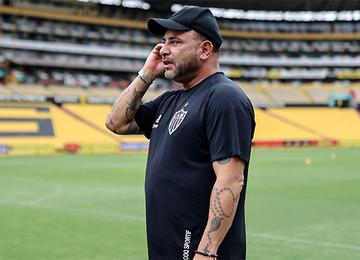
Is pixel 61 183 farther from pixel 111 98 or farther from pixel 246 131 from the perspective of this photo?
pixel 111 98

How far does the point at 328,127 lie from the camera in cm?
6044

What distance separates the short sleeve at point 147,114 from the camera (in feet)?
13.2

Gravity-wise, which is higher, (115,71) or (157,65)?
(157,65)

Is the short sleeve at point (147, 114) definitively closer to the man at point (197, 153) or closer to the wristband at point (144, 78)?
the wristband at point (144, 78)

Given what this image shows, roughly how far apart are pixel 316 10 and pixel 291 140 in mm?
34181

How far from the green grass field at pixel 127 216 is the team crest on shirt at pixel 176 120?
5.59 metres

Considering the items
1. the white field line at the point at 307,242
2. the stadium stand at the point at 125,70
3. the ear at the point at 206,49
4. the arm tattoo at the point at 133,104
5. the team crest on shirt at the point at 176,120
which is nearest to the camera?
the team crest on shirt at the point at 176,120

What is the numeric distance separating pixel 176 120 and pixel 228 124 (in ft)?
1.24

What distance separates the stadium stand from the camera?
50906 millimetres

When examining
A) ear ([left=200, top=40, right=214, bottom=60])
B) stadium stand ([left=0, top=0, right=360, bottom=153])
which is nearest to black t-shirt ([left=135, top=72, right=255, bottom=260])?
ear ([left=200, top=40, right=214, bottom=60])

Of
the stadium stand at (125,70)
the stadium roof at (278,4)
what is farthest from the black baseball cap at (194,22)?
the stadium roof at (278,4)

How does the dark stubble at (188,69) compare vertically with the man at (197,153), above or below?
above

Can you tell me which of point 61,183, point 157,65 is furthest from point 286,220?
point 61,183

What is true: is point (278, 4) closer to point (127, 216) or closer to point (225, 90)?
point (127, 216)
